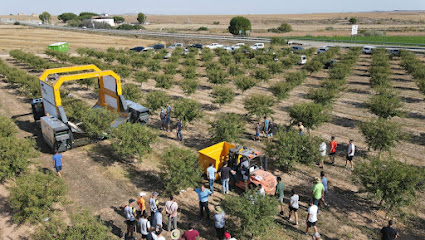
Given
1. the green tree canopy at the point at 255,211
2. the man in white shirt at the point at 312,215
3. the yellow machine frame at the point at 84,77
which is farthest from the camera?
the yellow machine frame at the point at 84,77

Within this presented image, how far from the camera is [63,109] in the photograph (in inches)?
653

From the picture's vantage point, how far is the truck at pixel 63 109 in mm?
15703

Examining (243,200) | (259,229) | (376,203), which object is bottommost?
(376,203)

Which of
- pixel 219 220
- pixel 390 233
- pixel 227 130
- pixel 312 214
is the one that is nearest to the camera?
pixel 390 233

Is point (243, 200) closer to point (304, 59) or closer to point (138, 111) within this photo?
point (138, 111)

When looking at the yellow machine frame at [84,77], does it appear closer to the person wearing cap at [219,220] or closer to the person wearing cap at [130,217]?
the person wearing cap at [130,217]

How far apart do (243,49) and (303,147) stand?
41.2 meters

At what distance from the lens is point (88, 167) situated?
49.2 ft

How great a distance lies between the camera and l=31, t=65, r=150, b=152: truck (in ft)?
51.5

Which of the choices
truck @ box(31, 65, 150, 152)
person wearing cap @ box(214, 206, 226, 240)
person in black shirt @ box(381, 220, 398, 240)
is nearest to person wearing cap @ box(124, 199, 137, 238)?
person wearing cap @ box(214, 206, 226, 240)

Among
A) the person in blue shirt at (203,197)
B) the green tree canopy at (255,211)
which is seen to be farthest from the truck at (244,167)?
the green tree canopy at (255,211)

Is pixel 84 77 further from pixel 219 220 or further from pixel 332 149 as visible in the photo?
pixel 332 149

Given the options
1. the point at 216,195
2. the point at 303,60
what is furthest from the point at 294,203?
the point at 303,60

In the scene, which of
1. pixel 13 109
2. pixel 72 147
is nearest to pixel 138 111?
pixel 72 147
